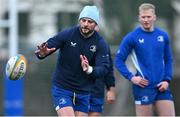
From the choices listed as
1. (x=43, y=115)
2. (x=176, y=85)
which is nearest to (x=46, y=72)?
(x=43, y=115)

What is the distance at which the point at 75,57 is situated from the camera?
34.2ft

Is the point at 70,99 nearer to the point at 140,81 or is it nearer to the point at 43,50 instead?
the point at 43,50

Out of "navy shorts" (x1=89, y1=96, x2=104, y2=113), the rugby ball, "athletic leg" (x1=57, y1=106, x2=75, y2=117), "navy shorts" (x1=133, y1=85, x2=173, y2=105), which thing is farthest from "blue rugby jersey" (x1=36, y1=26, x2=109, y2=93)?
"navy shorts" (x1=89, y1=96, x2=104, y2=113)

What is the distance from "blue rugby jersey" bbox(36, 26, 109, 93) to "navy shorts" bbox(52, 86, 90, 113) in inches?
2.3

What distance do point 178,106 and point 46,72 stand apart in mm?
3061

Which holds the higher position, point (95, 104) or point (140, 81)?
point (140, 81)

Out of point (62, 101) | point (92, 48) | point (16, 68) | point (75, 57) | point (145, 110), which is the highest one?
point (92, 48)

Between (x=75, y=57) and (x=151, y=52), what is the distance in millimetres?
1326

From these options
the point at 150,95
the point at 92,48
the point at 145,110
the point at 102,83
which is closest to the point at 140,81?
the point at 150,95

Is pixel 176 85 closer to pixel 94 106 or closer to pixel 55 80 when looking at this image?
pixel 94 106

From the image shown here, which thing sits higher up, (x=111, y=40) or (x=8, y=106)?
(x=111, y=40)

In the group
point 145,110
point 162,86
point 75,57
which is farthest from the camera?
point 145,110

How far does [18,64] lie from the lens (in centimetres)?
1052

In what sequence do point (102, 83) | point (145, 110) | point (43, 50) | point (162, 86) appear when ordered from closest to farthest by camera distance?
point (43, 50)
point (162, 86)
point (145, 110)
point (102, 83)
